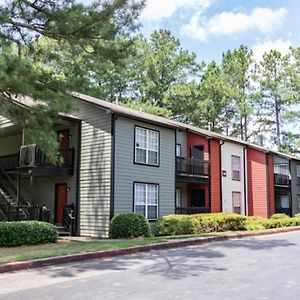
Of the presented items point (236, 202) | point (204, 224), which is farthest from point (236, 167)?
point (204, 224)

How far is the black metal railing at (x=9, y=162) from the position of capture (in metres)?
21.9

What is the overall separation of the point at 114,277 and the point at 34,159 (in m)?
11.7

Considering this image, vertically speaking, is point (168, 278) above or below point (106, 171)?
below

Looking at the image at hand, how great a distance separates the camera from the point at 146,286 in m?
7.94

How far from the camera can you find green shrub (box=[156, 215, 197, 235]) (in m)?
19.7

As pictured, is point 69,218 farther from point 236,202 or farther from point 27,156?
point 236,202

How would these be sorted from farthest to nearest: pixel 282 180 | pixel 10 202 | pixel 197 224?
pixel 282 180, pixel 10 202, pixel 197 224

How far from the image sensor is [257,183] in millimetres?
30938

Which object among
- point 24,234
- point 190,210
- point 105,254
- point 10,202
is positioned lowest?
point 105,254

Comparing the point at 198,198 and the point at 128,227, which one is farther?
the point at 198,198

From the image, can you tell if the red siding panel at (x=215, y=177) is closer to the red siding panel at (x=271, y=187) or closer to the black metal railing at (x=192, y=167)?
the black metal railing at (x=192, y=167)

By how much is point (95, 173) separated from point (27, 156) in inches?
129

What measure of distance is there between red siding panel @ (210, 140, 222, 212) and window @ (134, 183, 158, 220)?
5.88 meters

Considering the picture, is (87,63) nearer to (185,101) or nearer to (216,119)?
(185,101)
